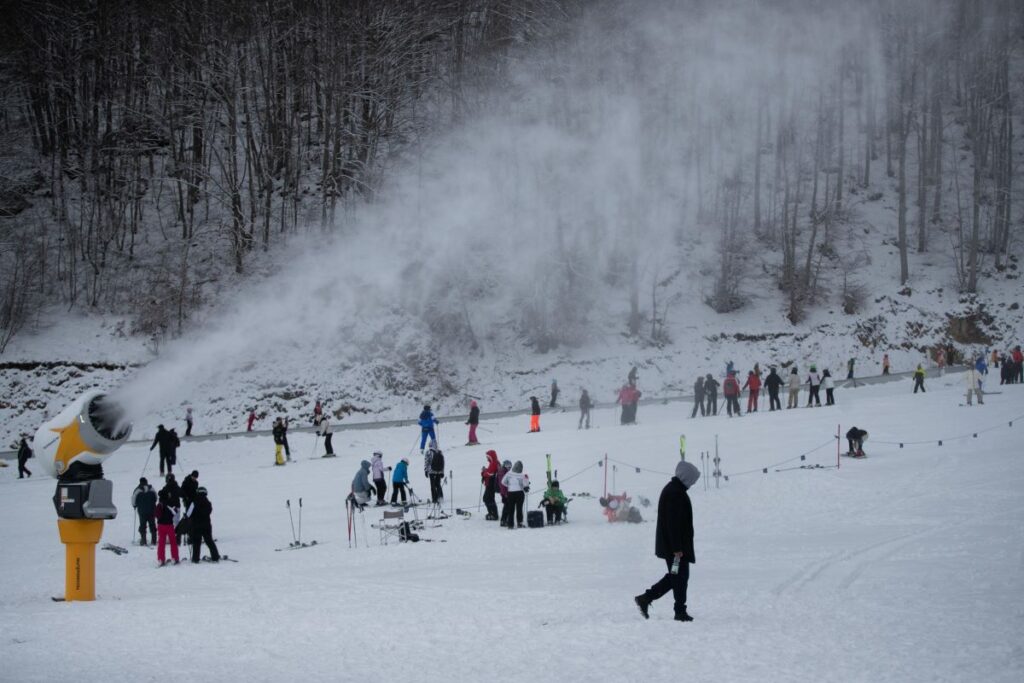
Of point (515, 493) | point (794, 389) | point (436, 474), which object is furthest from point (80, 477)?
point (794, 389)

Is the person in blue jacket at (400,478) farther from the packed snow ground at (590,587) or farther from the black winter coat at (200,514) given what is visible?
the black winter coat at (200,514)

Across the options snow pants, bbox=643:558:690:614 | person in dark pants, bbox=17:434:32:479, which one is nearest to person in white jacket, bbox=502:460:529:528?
snow pants, bbox=643:558:690:614

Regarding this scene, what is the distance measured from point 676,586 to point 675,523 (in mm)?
646

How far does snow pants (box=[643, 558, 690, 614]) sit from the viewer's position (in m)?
8.86

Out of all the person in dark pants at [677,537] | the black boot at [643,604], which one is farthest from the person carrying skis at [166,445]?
the person in dark pants at [677,537]

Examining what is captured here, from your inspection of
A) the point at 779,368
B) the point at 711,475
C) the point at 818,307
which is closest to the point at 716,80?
the point at 818,307

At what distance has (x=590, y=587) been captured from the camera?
11.1 m

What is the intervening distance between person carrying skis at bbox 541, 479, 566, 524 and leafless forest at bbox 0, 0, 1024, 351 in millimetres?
25299

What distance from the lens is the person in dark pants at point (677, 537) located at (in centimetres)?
883

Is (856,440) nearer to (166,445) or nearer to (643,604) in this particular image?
(643,604)

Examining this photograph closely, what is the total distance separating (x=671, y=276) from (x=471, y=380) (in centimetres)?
1462

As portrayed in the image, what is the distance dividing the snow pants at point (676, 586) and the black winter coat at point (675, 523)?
4.1 inches

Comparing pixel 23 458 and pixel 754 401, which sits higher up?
pixel 754 401

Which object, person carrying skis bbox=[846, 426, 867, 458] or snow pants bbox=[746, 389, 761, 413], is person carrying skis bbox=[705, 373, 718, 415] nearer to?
snow pants bbox=[746, 389, 761, 413]
